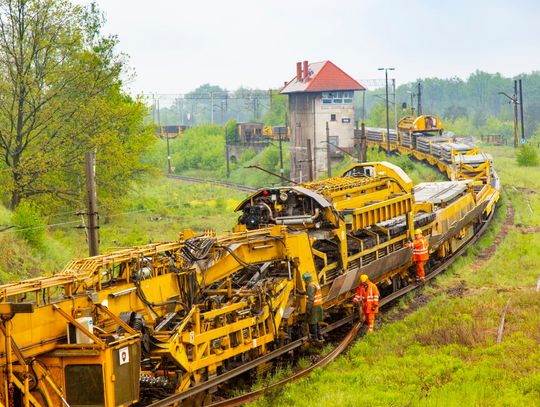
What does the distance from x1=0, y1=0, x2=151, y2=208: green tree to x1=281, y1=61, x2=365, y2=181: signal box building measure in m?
27.6

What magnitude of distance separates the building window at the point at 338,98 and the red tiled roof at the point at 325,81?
0.58 meters

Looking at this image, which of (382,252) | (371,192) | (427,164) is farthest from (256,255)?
(427,164)

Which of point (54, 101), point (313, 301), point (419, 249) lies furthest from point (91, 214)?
point (54, 101)

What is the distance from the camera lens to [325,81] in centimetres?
6384

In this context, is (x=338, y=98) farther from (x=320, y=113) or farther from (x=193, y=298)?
(x=193, y=298)

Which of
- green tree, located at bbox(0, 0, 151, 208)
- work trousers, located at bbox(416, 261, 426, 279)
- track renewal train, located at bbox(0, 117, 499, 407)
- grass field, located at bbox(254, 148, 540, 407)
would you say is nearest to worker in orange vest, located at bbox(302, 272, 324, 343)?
track renewal train, located at bbox(0, 117, 499, 407)

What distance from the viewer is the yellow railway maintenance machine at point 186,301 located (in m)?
10.2

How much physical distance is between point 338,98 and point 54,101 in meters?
34.4

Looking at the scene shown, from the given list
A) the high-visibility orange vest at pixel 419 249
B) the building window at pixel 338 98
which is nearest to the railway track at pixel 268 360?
the high-visibility orange vest at pixel 419 249

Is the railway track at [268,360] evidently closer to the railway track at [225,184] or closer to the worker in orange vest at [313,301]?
the worker in orange vest at [313,301]

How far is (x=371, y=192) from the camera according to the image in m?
22.2

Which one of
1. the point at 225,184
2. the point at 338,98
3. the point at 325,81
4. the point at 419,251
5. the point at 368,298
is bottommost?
the point at 225,184

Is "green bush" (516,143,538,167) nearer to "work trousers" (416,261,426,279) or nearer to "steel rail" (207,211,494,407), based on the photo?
"steel rail" (207,211,494,407)

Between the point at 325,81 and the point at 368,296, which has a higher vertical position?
the point at 325,81
